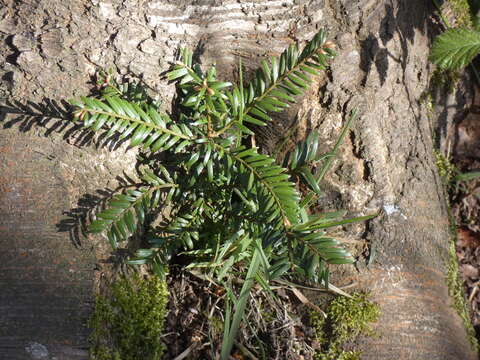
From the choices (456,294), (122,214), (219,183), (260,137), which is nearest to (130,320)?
(122,214)

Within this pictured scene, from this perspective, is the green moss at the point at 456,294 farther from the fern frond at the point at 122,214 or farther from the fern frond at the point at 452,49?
the fern frond at the point at 122,214

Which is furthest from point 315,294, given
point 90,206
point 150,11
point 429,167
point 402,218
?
point 150,11

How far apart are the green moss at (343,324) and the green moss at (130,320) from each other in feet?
2.12

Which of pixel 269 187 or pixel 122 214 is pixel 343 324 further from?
pixel 122 214

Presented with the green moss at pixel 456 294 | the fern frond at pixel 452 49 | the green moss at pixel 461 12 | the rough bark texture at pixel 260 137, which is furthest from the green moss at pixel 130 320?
the green moss at pixel 461 12

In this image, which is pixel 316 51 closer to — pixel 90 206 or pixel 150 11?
pixel 150 11

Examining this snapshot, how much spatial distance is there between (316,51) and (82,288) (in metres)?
1.17

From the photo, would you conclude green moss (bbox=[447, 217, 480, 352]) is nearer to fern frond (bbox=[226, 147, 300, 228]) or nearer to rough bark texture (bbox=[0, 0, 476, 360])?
rough bark texture (bbox=[0, 0, 476, 360])

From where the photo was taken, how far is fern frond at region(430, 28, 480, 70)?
2197 mm

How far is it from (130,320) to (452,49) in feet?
6.18

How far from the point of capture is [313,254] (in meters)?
1.46

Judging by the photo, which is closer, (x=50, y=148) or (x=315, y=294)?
(x=50, y=148)

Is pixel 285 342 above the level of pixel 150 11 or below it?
below

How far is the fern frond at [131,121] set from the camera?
1513 mm
